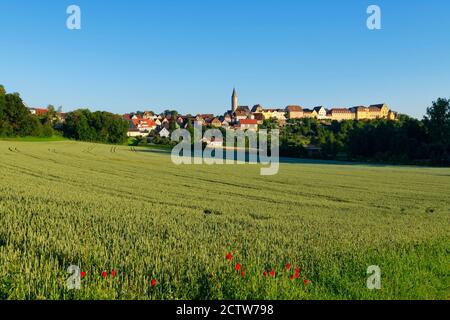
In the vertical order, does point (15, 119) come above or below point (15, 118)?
below

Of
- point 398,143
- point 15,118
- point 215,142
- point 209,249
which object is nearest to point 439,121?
point 398,143

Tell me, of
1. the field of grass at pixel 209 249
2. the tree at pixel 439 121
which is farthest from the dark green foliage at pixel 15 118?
the tree at pixel 439 121

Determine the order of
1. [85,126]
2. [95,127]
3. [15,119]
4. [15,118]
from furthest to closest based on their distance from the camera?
[95,127], [85,126], [15,119], [15,118]

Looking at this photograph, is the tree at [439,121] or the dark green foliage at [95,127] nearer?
the tree at [439,121]

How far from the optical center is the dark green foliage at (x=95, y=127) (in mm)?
117688

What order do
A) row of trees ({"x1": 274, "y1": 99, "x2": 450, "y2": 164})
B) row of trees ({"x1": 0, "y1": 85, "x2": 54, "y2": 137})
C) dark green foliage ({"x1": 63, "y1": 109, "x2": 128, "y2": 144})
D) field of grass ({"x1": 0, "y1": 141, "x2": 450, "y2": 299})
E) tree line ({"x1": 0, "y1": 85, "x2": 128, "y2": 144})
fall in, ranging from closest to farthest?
field of grass ({"x1": 0, "y1": 141, "x2": 450, "y2": 299}) → row of trees ({"x1": 274, "y1": 99, "x2": 450, "y2": 164}) → row of trees ({"x1": 0, "y1": 85, "x2": 54, "y2": 137}) → tree line ({"x1": 0, "y1": 85, "x2": 128, "y2": 144}) → dark green foliage ({"x1": 63, "y1": 109, "x2": 128, "y2": 144})

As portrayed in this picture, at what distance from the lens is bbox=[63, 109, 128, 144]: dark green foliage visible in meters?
118

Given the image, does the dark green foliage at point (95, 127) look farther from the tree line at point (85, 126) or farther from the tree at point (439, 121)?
the tree at point (439, 121)

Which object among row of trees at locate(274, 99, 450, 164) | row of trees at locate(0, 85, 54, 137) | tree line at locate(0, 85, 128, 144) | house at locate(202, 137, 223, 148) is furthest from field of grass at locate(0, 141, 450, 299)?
tree line at locate(0, 85, 128, 144)

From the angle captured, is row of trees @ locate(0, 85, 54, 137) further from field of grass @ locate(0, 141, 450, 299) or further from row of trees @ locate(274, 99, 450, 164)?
field of grass @ locate(0, 141, 450, 299)

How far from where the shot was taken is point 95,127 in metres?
122

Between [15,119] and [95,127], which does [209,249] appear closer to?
[15,119]
